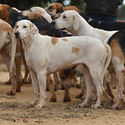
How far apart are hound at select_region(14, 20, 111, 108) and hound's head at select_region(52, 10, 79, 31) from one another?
84cm

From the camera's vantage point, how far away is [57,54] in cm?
798

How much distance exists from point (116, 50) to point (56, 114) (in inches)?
63.9

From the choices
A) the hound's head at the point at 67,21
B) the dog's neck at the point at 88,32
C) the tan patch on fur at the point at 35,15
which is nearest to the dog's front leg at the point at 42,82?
the hound's head at the point at 67,21

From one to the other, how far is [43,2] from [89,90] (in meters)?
8.09

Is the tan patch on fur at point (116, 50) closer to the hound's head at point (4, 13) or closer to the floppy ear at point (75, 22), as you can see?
the floppy ear at point (75, 22)

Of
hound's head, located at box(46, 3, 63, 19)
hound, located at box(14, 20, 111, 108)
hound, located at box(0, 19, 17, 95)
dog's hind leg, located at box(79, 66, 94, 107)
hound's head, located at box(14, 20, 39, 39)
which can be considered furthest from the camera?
hound's head, located at box(46, 3, 63, 19)

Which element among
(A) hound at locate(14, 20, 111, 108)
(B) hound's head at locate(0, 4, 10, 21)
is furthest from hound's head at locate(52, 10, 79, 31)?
(B) hound's head at locate(0, 4, 10, 21)

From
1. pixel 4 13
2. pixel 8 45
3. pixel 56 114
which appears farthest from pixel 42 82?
pixel 4 13

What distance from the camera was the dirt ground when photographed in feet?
22.2

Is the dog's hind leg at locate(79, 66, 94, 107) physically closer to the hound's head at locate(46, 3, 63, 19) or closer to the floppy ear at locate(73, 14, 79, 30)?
the floppy ear at locate(73, 14, 79, 30)

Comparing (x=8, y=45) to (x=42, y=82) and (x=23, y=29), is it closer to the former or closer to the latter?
(x=23, y=29)

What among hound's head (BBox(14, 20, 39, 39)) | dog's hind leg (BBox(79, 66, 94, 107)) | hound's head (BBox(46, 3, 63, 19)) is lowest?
dog's hind leg (BBox(79, 66, 94, 107))

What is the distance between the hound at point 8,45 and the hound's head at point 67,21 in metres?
0.90

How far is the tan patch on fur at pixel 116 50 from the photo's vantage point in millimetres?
8102
